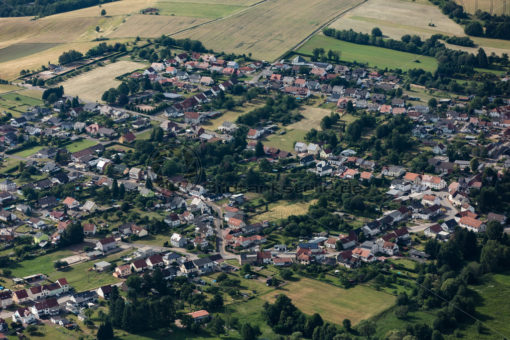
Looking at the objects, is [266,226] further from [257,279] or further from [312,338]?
[312,338]

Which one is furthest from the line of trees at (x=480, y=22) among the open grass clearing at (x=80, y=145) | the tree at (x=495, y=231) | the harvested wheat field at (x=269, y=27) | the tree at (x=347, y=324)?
the tree at (x=347, y=324)

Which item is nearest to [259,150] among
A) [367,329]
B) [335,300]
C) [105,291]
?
[335,300]

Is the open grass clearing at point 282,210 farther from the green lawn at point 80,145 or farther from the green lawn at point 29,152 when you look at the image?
the green lawn at point 29,152

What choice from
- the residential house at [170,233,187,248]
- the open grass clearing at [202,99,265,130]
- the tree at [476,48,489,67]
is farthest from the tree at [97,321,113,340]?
the tree at [476,48,489,67]

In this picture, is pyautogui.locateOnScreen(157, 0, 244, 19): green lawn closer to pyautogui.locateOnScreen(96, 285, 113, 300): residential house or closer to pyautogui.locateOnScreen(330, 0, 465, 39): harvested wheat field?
pyautogui.locateOnScreen(330, 0, 465, 39): harvested wheat field

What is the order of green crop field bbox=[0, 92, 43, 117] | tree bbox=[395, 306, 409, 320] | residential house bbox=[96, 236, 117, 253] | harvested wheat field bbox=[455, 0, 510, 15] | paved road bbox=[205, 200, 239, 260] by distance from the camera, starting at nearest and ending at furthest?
tree bbox=[395, 306, 409, 320], paved road bbox=[205, 200, 239, 260], residential house bbox=[96, 236, 117, 253], green crop field bbox=[0, 92, 43, 117], harvested wheat field bbox=[455, 0, 510, 15]
